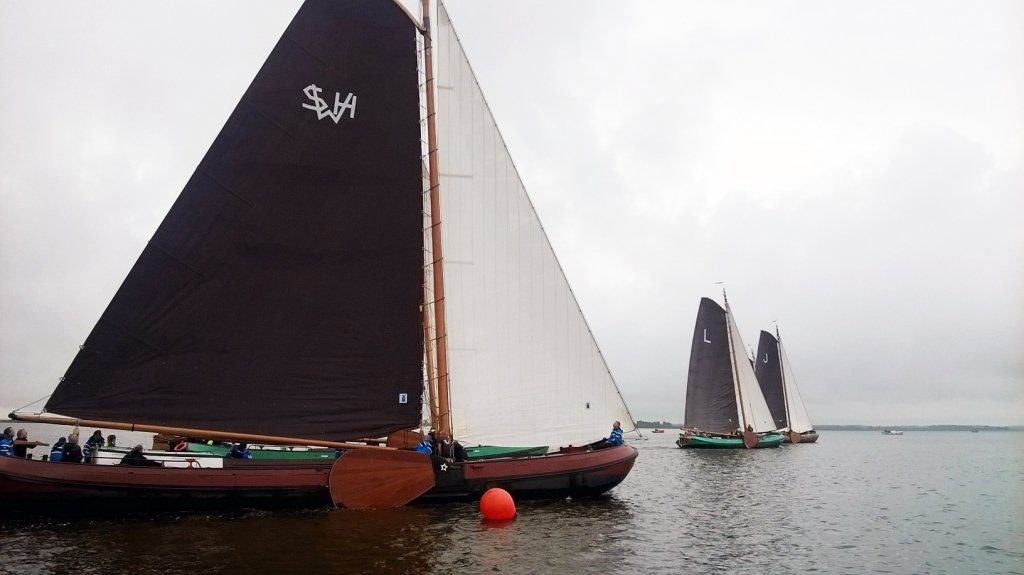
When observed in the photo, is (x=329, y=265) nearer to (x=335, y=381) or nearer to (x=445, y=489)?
(x=335, y=381)

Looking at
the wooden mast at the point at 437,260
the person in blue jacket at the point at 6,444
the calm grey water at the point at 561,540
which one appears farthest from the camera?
the wooden mast at the point at 437,260

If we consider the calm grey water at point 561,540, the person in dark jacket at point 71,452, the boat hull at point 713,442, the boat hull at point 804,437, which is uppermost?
the person in dark jacket at point 71,452

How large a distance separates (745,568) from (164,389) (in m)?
15.5

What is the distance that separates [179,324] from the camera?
707 inches

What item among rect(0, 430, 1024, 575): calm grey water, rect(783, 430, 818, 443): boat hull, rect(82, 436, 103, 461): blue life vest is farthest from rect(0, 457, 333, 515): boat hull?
rect(783, 430, 818, 443): boat hull

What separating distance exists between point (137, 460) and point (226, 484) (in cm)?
258

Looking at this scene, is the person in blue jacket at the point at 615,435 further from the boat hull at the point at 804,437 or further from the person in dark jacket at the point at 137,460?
the boat hull at the point at 804,437

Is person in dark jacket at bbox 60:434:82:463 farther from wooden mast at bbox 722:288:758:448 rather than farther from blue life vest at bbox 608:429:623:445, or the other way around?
wooden mast at bbox 722:288:758:448

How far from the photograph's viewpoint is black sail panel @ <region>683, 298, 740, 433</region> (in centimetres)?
6216

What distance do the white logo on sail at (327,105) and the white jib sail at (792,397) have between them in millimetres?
75513

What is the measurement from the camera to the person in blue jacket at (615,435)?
22.9 m

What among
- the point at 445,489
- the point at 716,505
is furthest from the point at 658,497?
the point at 445,489

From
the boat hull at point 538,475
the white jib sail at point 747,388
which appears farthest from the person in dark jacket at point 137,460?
the white jib sail at point 747,388

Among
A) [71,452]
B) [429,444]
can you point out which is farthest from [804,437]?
[71,452]
